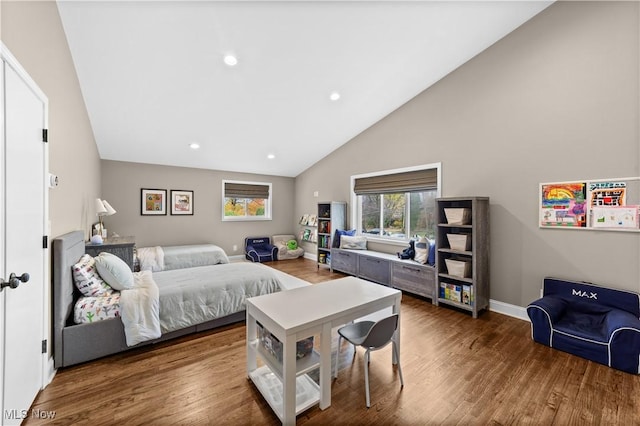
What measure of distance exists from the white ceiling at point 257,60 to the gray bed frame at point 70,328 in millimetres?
1952

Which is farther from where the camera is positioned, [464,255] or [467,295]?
[464,255]

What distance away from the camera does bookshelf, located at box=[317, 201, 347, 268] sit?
5485 mm

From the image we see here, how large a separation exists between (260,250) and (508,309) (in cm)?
497

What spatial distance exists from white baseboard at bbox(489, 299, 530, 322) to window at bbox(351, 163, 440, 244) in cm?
119

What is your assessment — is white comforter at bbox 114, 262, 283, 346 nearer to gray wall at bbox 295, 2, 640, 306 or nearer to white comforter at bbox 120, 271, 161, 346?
white comforter at bbox 120, 271, 161, 346

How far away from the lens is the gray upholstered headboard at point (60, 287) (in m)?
2.01

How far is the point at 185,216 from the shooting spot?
19.2 feet

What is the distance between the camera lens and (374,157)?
501cm

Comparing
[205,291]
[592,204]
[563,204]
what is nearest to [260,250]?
[205,291]

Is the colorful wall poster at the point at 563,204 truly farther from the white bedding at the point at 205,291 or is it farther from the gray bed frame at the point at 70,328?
the gray bed frame at the point at 70,328

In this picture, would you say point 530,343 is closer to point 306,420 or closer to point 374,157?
point 306,420

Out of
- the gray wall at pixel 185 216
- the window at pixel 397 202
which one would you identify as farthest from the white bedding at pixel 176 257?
the window at pixel 397 202

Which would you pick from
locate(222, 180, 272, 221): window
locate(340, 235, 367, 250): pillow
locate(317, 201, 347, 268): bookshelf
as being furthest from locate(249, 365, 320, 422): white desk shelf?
locate(222, 180, 272, 221): window

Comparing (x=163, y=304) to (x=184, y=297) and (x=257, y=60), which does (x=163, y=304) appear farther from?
A: (x=257, y=60)
